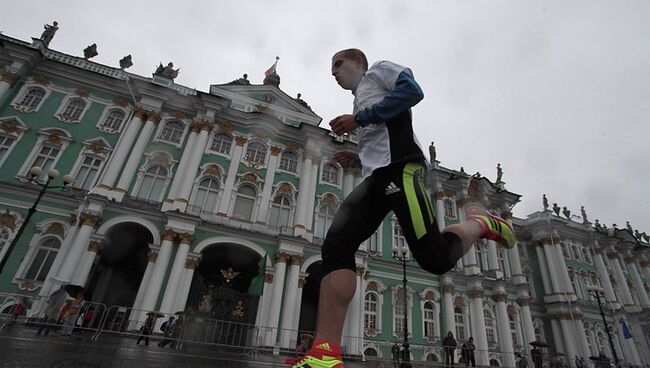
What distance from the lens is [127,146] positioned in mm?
16641

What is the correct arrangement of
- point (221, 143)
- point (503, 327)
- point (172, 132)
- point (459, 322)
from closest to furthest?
point (172, 132) < point (221, 143) < point (459, 322) < point (503, 327)

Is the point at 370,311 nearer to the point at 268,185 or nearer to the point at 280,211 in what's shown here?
the point at 280,211

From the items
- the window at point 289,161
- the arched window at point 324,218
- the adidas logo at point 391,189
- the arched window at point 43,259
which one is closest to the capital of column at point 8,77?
the arched window at point 43,259

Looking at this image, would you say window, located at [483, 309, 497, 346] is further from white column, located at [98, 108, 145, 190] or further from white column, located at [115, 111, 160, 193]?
white column, located at [98, 108, 145, 190]

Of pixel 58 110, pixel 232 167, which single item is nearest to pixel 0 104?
pixel 58 110

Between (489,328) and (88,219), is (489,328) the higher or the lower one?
the lower one

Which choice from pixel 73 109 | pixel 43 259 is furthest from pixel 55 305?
pixel 73 109

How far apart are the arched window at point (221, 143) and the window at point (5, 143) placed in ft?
29.7

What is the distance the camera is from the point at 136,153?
16578 millimetres

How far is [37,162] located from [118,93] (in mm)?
5340

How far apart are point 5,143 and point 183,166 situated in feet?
26.4

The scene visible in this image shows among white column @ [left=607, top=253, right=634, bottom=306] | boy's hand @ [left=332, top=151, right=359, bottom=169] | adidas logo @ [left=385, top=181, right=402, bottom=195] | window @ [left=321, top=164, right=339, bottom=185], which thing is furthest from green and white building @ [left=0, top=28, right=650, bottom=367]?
adidas logo @ [left=385, top=181, right=402, bottom=195]

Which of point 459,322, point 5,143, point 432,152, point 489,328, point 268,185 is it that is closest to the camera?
point 5,143

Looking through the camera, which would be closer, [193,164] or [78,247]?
[78,247]
